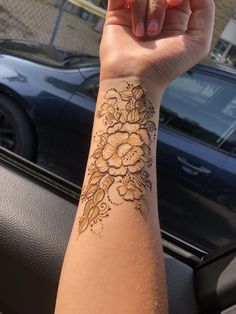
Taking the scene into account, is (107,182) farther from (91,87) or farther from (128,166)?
(91,87)

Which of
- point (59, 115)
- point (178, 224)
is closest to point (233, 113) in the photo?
point (178, 224)

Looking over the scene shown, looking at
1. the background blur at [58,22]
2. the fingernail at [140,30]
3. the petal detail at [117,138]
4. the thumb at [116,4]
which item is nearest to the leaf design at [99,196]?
the petal detail at [117,138]

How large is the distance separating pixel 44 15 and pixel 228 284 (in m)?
12.0

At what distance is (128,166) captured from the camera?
116 centimetres

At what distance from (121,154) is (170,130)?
7.43 ft

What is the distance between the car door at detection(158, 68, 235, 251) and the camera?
328 centimetres

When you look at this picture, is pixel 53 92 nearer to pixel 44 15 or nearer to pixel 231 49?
pixel 44 15

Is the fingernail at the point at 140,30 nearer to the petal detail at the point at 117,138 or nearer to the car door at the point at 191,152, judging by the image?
the petal detail at the point at 117,138

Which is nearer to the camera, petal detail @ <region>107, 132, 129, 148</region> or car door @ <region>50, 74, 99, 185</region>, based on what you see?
petal detail @ <region>107, 132, 129, 148</region>

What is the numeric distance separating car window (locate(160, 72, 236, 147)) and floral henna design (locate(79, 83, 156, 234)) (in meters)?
2.17

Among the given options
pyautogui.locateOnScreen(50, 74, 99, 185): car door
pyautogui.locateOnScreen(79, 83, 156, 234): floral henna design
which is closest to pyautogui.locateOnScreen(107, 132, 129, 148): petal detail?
pyautogui.locateOnScreen(79, 83, 156, 234): floral henna design

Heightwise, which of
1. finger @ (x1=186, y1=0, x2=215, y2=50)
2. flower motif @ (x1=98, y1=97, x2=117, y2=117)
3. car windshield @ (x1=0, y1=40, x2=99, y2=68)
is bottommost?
flower motif @ (x1=98, y1=97, x2=117, y2=117)

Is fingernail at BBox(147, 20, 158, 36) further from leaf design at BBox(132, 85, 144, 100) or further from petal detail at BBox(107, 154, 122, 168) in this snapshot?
petal detail at BBox(107, 154, 122, 168)

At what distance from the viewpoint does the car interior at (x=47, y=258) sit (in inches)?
50.8
